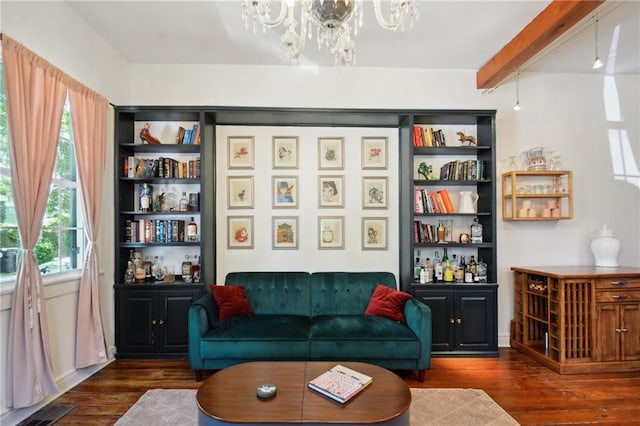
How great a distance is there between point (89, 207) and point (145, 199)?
61cm

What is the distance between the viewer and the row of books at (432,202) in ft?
12.0

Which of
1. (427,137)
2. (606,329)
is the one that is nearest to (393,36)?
(427,137)

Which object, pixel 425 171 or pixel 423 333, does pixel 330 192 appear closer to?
pixel 425 171

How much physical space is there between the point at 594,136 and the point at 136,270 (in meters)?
5.35

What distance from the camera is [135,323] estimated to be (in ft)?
11.2

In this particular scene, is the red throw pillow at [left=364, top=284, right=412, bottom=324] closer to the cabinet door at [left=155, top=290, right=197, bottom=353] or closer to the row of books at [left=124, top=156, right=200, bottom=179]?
the cabinet door at [left=155, top=290, right=197, bottom=353]

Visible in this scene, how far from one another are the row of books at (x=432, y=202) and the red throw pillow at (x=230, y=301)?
6.67 ft

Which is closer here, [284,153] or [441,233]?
[441,233]

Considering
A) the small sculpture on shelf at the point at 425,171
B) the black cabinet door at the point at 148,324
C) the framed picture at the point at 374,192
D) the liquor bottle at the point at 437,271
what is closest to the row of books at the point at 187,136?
the black cabinet door at the point at 148,324

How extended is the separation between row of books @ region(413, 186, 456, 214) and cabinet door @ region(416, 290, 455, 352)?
0.87 m

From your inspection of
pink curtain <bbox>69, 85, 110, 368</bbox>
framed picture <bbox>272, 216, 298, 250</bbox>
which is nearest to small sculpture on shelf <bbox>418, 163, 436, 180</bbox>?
framed picture <bbox>272, 216, 298, 250</bbox>

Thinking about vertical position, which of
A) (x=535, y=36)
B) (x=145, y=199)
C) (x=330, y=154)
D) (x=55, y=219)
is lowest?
(x=55, y=219)

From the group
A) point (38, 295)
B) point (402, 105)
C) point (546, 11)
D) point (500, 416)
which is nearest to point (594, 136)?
point (546, 11)

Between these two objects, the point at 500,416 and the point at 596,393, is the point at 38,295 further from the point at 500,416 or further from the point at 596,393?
the point at 596,393
